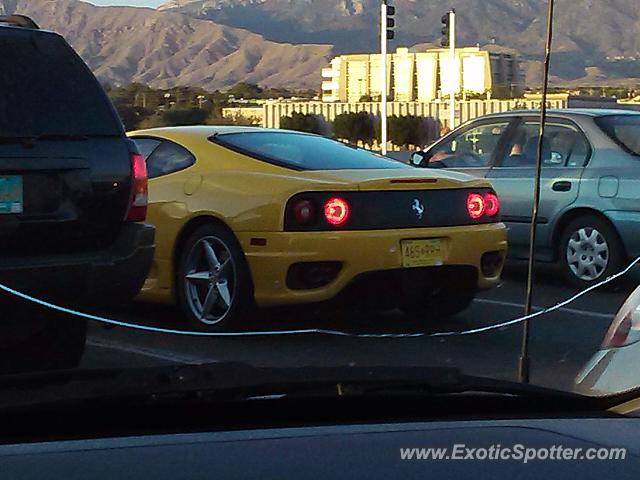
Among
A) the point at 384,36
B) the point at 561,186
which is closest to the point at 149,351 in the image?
the point at 384,36

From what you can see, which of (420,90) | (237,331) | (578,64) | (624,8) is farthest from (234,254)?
(624,8)

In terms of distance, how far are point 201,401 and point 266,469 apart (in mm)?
369

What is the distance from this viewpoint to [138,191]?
450 cm

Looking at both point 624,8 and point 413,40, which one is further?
point 413,40

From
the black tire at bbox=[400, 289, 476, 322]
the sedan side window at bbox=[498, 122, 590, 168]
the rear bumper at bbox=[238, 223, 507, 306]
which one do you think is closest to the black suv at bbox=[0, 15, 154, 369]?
the rear bumper at bbox=[238, 223, 507, 306]

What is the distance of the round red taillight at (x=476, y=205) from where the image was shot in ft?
14.9

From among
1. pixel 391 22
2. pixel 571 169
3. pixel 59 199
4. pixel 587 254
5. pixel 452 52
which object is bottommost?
pixel 587 254

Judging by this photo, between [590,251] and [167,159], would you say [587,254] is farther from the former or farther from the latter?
[167,159]

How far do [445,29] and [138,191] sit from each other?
4.27 feet

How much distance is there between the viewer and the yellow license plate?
13.3 feet

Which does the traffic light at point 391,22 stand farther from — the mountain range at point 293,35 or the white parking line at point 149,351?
the white parking line at point 149,351

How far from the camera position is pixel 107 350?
11.4ft

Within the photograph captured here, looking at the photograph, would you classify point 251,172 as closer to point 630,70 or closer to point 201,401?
→ point 630,70

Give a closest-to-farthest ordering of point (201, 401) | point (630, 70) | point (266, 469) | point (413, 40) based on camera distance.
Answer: point (266, 469)
point (201, 401)
point (630, 70)
point (413, 40)
